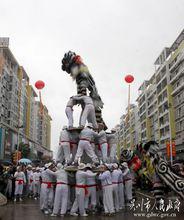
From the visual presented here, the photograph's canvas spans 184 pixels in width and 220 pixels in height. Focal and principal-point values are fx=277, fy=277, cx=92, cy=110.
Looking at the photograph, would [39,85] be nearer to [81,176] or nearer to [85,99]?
[85,99]

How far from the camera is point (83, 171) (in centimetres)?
869

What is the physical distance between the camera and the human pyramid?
866cm

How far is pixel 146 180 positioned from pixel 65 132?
10.2 metres

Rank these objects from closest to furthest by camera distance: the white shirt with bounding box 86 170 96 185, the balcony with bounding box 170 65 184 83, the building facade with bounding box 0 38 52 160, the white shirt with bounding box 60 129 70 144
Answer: the white shirt with bounding box 86 170 96 185 < the white shirt with bounding box 60 129 70 144 < the balcony with bounding box 170 65 184 83 < the building facade with bounding box 0 38 52 160

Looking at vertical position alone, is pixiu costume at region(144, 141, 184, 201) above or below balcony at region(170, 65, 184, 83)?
below

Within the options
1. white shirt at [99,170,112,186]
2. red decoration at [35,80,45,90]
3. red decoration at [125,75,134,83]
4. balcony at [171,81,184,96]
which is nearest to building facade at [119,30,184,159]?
balcony at [171,81,184,96]

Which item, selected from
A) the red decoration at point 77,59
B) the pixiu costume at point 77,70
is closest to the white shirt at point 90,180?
the pixiu costume at point 77,70

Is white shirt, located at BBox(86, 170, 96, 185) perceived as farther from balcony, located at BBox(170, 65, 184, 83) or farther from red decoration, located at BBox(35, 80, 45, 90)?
balcony, located at BBox(170, 65, 184, 83)

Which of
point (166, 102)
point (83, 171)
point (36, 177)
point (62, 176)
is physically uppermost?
point (166, 102)

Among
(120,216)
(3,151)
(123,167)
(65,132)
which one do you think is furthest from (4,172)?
(3,151)

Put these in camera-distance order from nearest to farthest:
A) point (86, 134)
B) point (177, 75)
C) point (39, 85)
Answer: point (86, 134), point (39, 85), point (177, 75)

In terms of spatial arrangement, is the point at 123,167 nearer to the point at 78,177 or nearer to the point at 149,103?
the point at 78,177

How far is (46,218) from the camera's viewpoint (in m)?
8.12

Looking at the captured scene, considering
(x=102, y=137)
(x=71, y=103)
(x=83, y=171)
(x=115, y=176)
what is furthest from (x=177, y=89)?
(x=83, y=171)
